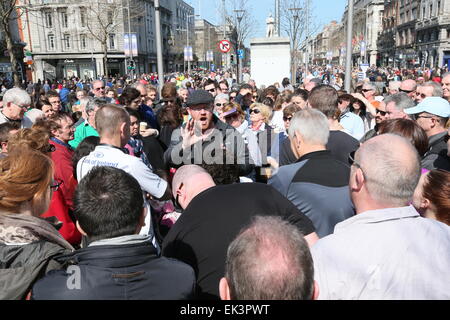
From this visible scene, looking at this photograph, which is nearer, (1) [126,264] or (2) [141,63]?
(1) [126,264]

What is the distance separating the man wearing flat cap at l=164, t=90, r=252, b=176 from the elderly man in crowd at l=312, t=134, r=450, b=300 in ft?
3.90

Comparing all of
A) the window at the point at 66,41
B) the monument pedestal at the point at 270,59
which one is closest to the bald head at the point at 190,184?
the monument pedestal at the point at 270,59

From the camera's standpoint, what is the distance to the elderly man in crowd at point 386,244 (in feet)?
5.94

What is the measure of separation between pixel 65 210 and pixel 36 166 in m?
1.08

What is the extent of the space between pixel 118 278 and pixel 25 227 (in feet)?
2.60

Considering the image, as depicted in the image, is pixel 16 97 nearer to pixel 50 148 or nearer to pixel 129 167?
pixel 50 148

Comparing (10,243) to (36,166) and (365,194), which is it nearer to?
(36,166)

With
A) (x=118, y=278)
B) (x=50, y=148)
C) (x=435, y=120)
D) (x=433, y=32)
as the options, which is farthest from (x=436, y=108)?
(x=433, y=32)

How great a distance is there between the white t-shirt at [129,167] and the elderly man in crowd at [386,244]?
1.65m

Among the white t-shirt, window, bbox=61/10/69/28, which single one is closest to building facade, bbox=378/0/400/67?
window, bbox=61/10/69/28

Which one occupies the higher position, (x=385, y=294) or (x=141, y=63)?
(x=141, y=63)

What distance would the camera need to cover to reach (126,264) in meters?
1.84
